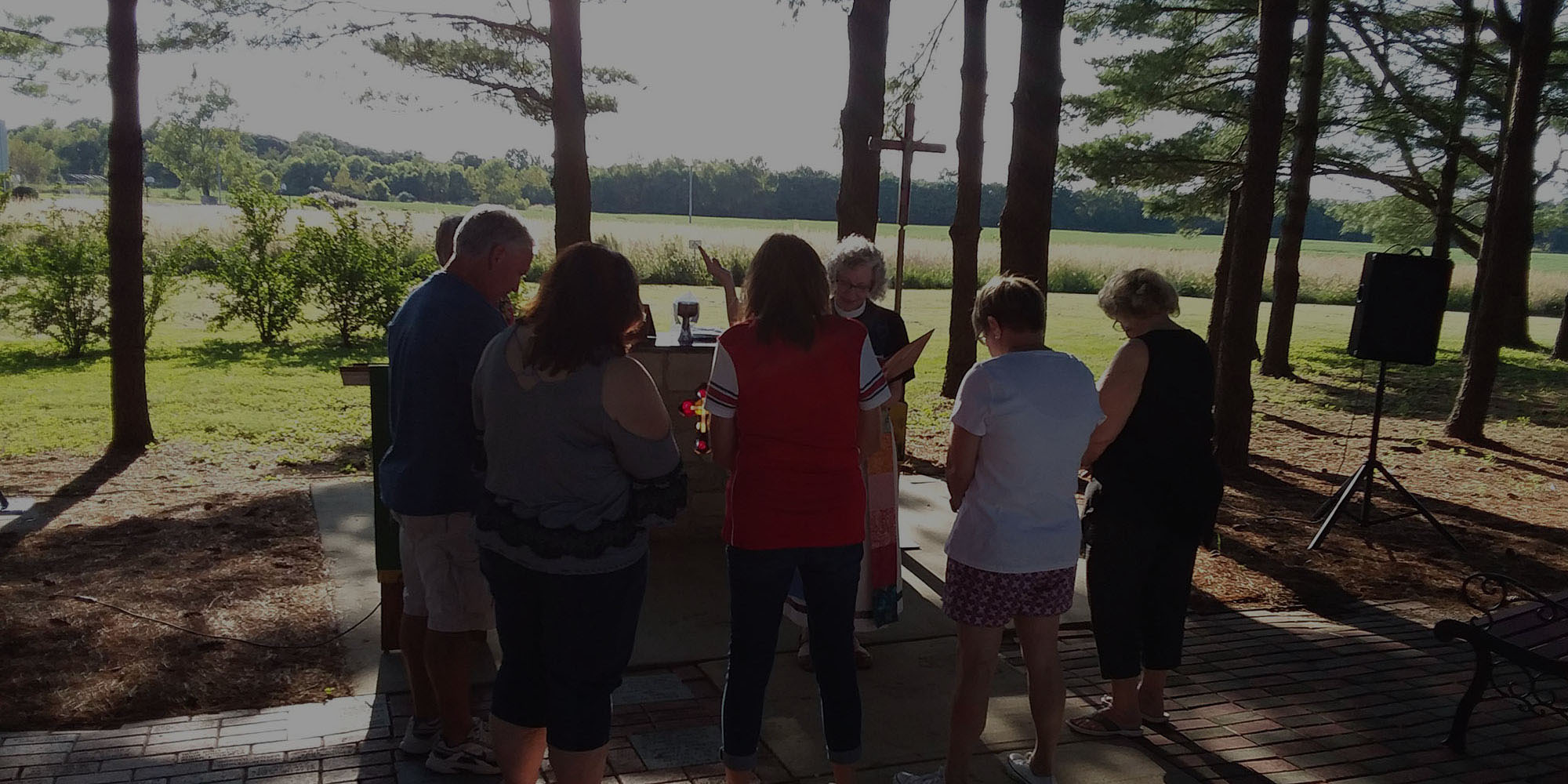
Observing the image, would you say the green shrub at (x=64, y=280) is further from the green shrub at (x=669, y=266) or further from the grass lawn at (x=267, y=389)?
the green shrub at (x=669, y=266)

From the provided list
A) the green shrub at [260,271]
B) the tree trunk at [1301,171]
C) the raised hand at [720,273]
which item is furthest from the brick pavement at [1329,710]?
the green shrub at [260,271]

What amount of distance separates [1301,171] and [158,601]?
1275cm

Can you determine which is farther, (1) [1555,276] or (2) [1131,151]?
(1) [1555,276]

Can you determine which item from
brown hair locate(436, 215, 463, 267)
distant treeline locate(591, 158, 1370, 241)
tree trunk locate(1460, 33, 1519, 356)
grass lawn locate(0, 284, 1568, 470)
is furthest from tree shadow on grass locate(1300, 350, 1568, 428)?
distant treeline locate(591, 158, 1370, 241)

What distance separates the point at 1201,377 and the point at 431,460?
2.37m

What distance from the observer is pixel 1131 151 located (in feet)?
56.6

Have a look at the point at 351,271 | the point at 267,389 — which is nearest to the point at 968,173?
the point at 267,389

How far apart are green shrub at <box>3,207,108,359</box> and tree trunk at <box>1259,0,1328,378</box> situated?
14.2 metres

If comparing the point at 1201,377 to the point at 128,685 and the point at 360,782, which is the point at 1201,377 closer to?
the point at 360,782

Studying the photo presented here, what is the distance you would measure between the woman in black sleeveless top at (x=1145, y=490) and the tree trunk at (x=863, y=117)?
5481mm

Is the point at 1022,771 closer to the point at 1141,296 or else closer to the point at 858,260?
the point at 1141,296

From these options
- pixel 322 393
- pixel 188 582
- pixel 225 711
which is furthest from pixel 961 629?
pixel 322 393

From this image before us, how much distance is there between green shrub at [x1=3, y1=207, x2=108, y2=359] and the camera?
1359 centimetres

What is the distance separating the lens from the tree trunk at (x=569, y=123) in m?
11.0
